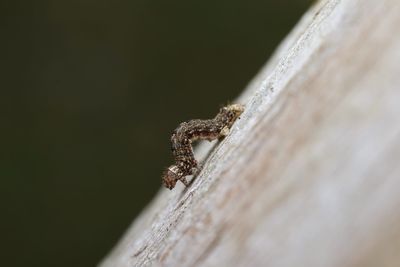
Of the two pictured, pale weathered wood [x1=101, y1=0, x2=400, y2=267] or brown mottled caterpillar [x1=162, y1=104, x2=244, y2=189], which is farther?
Result: brown mottled caterpillar [x1=162, y1=104, x2=244, y2=189]

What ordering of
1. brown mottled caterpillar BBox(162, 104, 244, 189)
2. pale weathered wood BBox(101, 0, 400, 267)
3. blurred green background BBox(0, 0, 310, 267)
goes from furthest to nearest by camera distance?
blurred green background BBox(0, 0, 310, 267) < brown mottled caterpillar BBox(162, 104, 244, 189) < pale weathered wood BBox(101, 0, 400, 267)

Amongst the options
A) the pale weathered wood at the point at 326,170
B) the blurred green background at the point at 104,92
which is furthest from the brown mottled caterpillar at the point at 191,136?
the blurred green background at the point at 104,92

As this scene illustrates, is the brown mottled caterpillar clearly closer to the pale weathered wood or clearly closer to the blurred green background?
the pale weathered wood

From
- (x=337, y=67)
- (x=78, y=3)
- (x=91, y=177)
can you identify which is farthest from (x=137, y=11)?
(x=337, y=67)

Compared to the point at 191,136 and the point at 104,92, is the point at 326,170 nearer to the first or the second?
the point at 191,136

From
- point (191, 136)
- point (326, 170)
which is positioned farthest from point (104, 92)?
point (326, 170)

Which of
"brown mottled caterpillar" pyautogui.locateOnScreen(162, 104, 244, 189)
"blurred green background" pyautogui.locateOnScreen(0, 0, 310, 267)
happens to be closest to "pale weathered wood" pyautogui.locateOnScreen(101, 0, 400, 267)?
"brown mottled caterpillar" pyautogui.locateOnScreen(162, 104, 244, 189)
